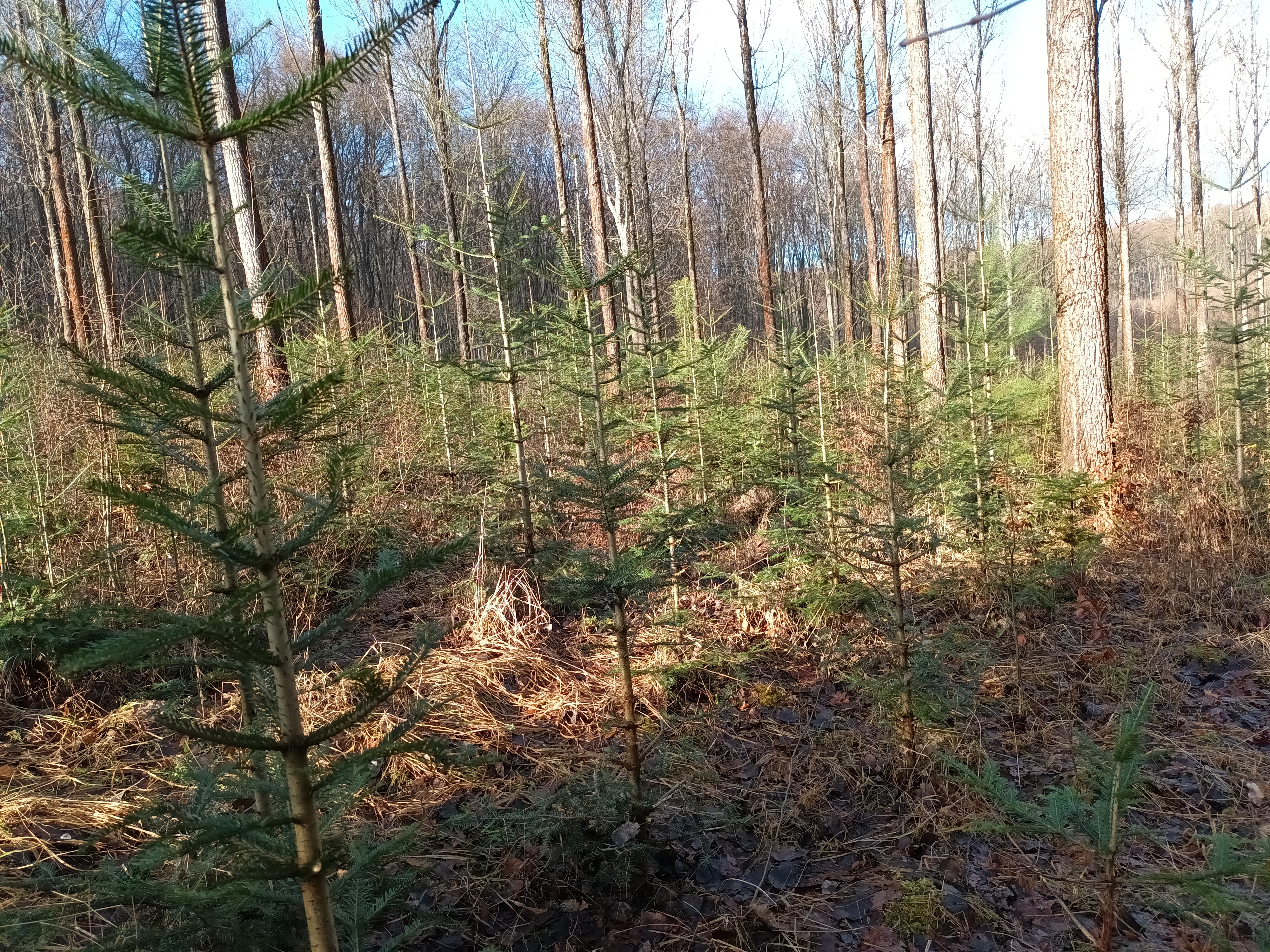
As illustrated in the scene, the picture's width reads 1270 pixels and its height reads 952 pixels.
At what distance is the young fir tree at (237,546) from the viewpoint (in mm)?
1291

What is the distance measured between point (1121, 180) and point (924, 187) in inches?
539

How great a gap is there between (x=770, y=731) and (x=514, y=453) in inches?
184

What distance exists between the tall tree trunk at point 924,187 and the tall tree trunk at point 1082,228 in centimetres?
208

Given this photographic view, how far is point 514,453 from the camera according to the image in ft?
26.2

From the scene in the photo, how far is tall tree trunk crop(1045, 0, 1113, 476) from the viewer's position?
668 centimetres

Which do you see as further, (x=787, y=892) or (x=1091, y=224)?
(x=1091, y=224)

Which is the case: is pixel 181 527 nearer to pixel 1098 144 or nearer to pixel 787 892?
pixel 787 892

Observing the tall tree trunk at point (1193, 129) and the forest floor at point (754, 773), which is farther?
the tall tree trunk at point (1193, 129)

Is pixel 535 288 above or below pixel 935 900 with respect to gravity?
above

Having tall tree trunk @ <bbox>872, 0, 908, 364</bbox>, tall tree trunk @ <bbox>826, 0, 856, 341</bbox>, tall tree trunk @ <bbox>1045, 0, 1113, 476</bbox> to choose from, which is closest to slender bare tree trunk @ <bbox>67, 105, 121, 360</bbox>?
tall tree trunk @ <bbox>1045, 0, 1113, 476</bbox>

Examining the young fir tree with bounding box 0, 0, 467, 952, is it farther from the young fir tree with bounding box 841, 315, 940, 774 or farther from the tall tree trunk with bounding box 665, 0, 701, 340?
the tall tree trunk with bounding box 665, 0, 701, 340

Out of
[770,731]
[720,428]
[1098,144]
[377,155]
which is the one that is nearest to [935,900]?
[770,731]

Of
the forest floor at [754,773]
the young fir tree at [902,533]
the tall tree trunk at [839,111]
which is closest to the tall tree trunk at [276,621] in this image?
the forest floor at [754,773]

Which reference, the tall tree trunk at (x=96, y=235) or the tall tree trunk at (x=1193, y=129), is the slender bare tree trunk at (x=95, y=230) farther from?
the tall tree trunk at (x=1193, y=129)
